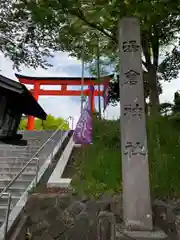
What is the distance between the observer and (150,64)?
1394 centimetres

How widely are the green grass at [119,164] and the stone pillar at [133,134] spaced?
134 cm

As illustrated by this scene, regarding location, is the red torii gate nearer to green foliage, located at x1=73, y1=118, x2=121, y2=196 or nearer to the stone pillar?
green foliage, located at x1=73, y1=118, x2=121, y2=196

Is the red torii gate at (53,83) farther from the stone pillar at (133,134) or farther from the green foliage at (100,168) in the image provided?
the stone pillar at (133,134)

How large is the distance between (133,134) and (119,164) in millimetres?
2305

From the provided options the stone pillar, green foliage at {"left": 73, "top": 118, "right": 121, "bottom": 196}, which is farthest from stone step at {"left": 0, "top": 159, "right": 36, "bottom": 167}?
the stone pillar

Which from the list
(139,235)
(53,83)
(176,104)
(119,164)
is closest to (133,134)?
(139,235)

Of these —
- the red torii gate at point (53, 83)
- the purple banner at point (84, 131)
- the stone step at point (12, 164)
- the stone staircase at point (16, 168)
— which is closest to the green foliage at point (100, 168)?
the purple banner at point (84, 131)

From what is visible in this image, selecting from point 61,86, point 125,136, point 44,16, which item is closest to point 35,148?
point 125,136

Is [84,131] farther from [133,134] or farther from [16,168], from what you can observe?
[133,134]

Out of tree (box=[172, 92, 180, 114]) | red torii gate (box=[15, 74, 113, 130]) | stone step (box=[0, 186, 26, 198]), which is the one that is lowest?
→ stone step (box=[0, 186, 26, 198])

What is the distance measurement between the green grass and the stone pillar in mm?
1340

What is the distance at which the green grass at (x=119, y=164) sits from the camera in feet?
18.7

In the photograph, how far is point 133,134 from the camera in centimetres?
450

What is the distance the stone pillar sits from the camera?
14.0 ft
